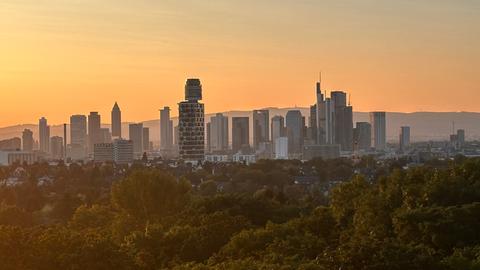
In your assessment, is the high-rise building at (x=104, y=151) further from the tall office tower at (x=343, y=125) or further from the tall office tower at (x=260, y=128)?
the tall office tower at (x=260, y=128)

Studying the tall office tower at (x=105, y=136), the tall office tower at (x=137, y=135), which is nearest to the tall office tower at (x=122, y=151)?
the tall office tower at (x=137, y=135)

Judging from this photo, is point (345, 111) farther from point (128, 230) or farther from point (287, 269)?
point (287, 269)

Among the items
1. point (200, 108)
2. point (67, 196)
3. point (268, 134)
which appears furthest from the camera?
point (268, 134)

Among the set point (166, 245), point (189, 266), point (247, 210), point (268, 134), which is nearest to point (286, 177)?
point (247, 210)

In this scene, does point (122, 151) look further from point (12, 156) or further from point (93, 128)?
point (93, 128)

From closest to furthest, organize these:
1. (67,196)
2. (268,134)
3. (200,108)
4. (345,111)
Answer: (67,196), (200,108), (345,111), (268,134)

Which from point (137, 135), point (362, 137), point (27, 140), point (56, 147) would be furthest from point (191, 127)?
point (137, 135)
